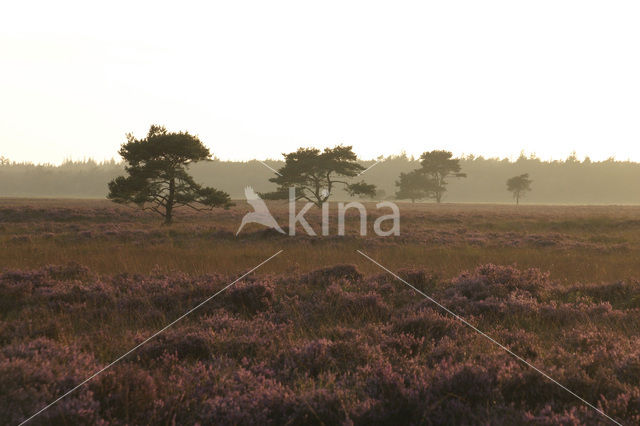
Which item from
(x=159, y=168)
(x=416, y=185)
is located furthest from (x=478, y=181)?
(x=159, y=168)

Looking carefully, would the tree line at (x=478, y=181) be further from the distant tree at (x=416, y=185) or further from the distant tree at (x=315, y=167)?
the distant tree at (x=315, y=167)

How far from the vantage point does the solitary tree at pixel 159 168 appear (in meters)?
20.6

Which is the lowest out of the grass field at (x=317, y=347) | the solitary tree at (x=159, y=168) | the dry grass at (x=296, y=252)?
the dry grass at (x=296, y=252)

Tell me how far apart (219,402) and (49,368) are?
5.79ft

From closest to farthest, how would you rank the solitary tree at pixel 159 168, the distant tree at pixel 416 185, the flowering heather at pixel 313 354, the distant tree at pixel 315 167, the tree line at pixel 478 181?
the flowering heather at pixel 313 354 → the solitary tree at pixel 159 168 → the distant tree at pixel 315 167 → the distant tree at pixel 416 185 → the tree line at pixel 478 181

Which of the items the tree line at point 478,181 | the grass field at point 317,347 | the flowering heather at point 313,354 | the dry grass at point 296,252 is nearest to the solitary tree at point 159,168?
the dry grass at point 296,252

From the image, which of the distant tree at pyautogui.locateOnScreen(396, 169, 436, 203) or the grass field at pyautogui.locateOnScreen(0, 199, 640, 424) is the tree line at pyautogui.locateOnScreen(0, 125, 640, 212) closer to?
the distant tree at pyautogui.locateOnScreen(396, 169, 436, 203)

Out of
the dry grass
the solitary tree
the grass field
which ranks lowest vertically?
the dry grass

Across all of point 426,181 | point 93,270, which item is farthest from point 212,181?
point 93,270

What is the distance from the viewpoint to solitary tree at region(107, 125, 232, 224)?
812 inches

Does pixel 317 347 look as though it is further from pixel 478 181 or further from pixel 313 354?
pixel 478 181

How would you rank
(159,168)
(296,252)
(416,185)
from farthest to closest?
1. (416,185)
2. (159,168)
3. (296,252)

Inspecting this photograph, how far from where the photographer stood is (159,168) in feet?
68.8

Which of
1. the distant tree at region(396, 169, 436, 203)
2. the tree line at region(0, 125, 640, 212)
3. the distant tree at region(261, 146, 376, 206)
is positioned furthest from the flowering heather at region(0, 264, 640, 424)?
the tree line at region(0, 125, 640, 212)
